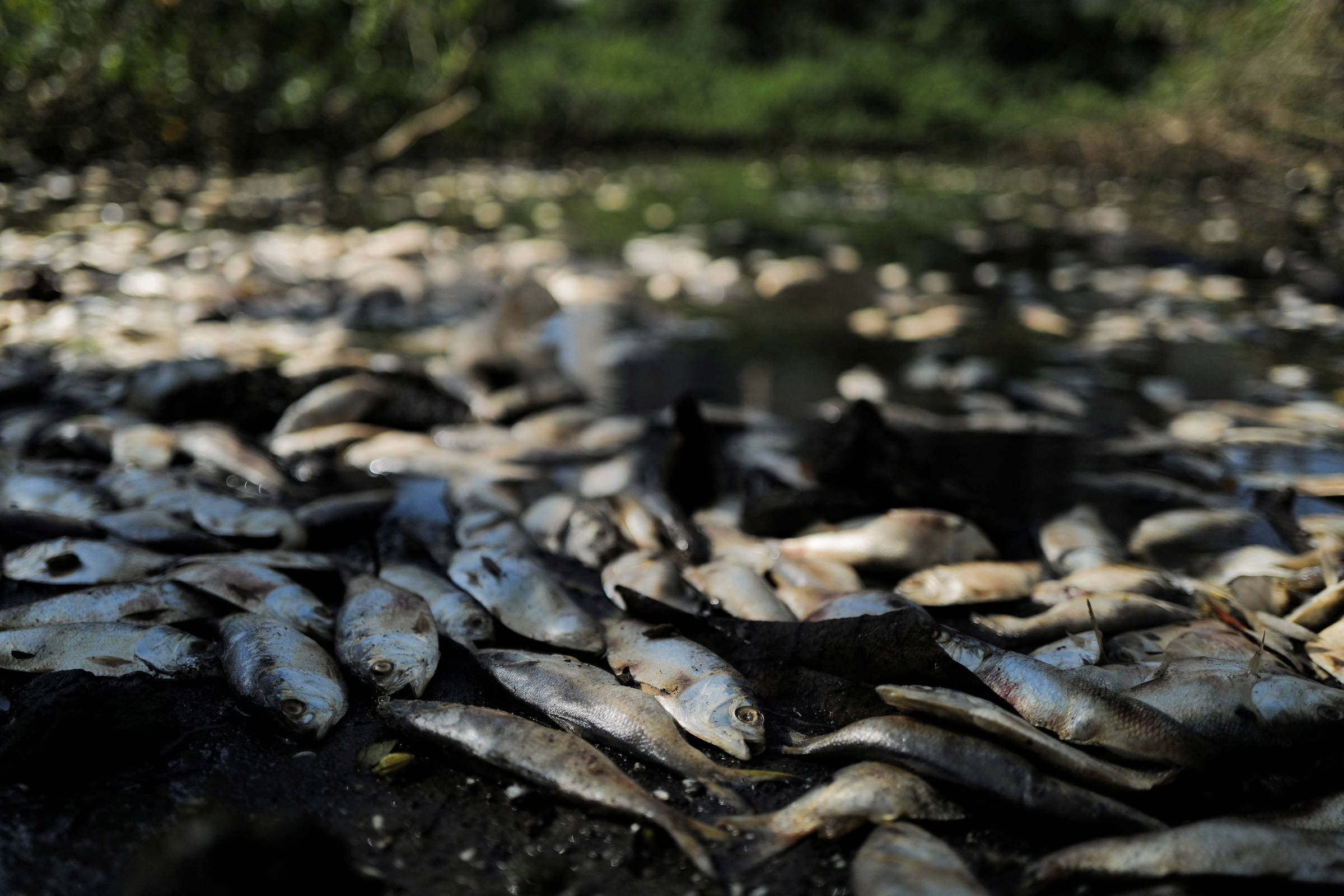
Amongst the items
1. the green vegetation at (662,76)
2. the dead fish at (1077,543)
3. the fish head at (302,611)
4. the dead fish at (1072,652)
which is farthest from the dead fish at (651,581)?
the green vegetation at (662,76)

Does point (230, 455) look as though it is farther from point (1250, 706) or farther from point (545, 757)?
point (1250, 706)

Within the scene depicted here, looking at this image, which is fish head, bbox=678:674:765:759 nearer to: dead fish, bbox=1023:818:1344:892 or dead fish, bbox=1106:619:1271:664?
dead fish, bbox=1023:818:1344:892

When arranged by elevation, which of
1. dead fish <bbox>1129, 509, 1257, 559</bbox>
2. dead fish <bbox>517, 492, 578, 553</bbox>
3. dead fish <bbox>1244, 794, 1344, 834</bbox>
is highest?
dead fish <bbox>1244, 794, 1344, 834</bbox>

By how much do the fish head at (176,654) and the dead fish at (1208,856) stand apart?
1353mm

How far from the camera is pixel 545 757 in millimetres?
1430

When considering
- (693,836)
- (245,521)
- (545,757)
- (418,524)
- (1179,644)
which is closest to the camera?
(693,836)

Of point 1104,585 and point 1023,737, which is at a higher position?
point 1023,737

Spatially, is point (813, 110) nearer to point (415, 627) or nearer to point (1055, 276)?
point (1055, 276)

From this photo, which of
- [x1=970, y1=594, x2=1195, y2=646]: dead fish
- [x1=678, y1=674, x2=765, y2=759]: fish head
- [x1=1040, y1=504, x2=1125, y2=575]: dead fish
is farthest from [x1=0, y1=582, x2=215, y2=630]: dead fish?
[x1=1040, y1=504, x2=1125, y2=575]: dead fish

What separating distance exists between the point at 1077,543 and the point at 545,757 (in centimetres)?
151

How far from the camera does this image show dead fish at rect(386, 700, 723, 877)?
1.34 metres

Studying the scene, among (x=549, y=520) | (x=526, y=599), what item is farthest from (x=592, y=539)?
(x=526, y=599)

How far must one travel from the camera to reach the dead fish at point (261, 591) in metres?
1.76

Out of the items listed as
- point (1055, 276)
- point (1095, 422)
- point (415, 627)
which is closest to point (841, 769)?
point (415, 627)
